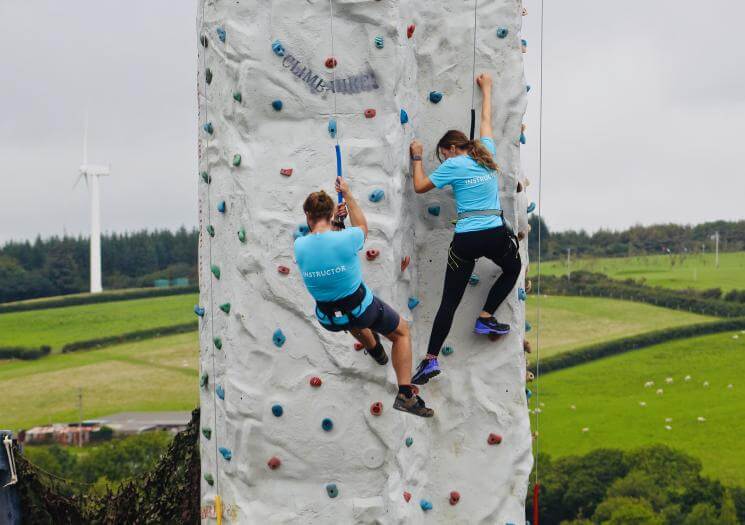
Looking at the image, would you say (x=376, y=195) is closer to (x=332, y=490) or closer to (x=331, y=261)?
(x=331, y=261)

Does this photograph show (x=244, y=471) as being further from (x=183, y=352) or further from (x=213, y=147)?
(x=183, y=352)

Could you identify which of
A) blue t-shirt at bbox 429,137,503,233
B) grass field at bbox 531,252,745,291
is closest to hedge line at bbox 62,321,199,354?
grass field at bbox 531,252,745,291

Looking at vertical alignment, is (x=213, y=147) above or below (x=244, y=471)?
above

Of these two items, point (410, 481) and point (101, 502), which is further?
point (101, 502)

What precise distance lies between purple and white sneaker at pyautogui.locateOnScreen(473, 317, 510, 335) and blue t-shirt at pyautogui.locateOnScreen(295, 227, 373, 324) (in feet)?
7.24

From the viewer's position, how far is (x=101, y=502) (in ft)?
38.2

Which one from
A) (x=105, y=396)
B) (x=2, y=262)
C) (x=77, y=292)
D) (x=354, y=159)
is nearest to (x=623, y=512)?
(x=354, y=159)

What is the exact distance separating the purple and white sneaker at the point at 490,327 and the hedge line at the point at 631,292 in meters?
40.8

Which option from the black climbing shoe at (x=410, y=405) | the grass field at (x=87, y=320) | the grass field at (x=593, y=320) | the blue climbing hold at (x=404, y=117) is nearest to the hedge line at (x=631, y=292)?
the grass field at (x=593, y=320)

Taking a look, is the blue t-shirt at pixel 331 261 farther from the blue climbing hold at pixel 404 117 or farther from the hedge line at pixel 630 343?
the hedge line at pixel 630 343

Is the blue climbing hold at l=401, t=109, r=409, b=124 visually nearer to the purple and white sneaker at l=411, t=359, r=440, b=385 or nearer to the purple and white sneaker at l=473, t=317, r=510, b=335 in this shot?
the purple and white sneaker at l=473, t=317, r=510, b=335

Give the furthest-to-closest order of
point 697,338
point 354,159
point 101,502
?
point 697,338, point 101,502, point 354,159

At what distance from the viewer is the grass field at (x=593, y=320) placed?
152ft

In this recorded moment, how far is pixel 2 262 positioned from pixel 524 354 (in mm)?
57032
